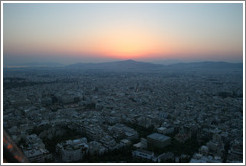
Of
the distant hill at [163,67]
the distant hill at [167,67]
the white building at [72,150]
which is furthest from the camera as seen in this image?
the distant hill at [167,67]

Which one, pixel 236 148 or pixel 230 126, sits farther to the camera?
pixel 230 126

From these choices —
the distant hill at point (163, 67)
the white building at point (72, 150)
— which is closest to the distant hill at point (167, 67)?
the distant hill at point (163, 67)

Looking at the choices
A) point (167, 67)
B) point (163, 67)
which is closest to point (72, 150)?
point (163, 67)

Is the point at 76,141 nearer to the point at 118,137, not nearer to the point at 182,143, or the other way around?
the point at 118,137

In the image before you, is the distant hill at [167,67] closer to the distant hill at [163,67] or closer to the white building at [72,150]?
the distant hill at [163,67]

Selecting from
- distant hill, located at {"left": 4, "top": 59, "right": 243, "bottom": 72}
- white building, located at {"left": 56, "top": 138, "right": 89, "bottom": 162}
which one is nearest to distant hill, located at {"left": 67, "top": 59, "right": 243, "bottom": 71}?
distant hill, located at {"left": 4, "top": 59, "right": 243, "bottom": 72}

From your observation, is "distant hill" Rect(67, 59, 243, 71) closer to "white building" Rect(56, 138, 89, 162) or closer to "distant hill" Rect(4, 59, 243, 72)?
"distant hill" Rect(4, 59, 243, 72)

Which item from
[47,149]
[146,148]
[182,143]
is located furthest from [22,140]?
[182,143]

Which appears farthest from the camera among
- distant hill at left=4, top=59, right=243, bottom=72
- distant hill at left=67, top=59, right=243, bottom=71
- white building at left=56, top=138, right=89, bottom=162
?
distant hill at left=67, top=59, right=243, bottom=71

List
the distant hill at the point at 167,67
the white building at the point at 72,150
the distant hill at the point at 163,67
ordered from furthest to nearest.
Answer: the distant hill at the point at 167,67 → the distant hill at the point at 163,67 → the white building at the point at 72,150

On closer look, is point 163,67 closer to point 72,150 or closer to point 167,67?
point 167,67

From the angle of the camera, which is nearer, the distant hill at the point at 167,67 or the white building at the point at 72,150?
the white building at the point at 72,150
